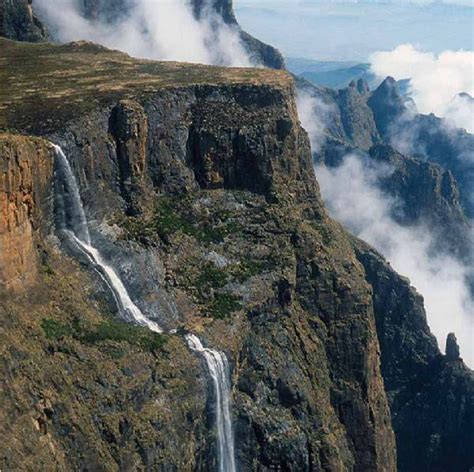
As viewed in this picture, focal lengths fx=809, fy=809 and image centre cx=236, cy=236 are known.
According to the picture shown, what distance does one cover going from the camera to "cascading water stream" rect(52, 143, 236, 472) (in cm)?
7238

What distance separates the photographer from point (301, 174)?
97.1 meters

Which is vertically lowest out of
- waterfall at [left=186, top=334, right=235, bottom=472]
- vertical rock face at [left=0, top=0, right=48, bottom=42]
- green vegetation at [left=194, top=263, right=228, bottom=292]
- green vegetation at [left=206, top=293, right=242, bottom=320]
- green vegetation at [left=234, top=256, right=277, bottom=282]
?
waterfall at [left=186, top=334, right=235, bottom=472]

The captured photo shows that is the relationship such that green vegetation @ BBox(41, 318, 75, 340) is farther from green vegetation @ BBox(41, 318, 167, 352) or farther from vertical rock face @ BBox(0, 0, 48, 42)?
vertical rock face @ BBox(0, 0, 48, 42)

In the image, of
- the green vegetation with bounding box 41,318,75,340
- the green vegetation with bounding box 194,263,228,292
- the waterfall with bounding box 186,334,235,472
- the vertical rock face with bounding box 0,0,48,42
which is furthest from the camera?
the vertical rock face with bounding box 0,0,48,42

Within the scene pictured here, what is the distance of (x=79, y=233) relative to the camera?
7612 cm

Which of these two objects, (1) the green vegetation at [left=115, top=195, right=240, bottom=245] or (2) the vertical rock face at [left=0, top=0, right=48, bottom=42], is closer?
(1) the green vegetation at [left=115, top=195, right=240, bottom=245]

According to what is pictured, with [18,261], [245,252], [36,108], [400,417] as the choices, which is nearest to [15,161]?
[18,261]

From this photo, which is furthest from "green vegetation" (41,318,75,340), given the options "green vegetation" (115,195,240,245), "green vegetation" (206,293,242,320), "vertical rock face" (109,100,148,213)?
"vertical rock face" (109,100,148,213)

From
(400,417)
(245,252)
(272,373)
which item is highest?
(245,252)

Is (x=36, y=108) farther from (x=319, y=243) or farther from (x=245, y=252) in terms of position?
(x=319, y=243)

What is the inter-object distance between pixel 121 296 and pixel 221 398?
42.7 ft

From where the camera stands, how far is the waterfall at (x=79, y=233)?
73.7m

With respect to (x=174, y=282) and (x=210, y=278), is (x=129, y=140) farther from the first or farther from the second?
(x=210, y=278)

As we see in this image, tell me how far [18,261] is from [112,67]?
1751 inches
